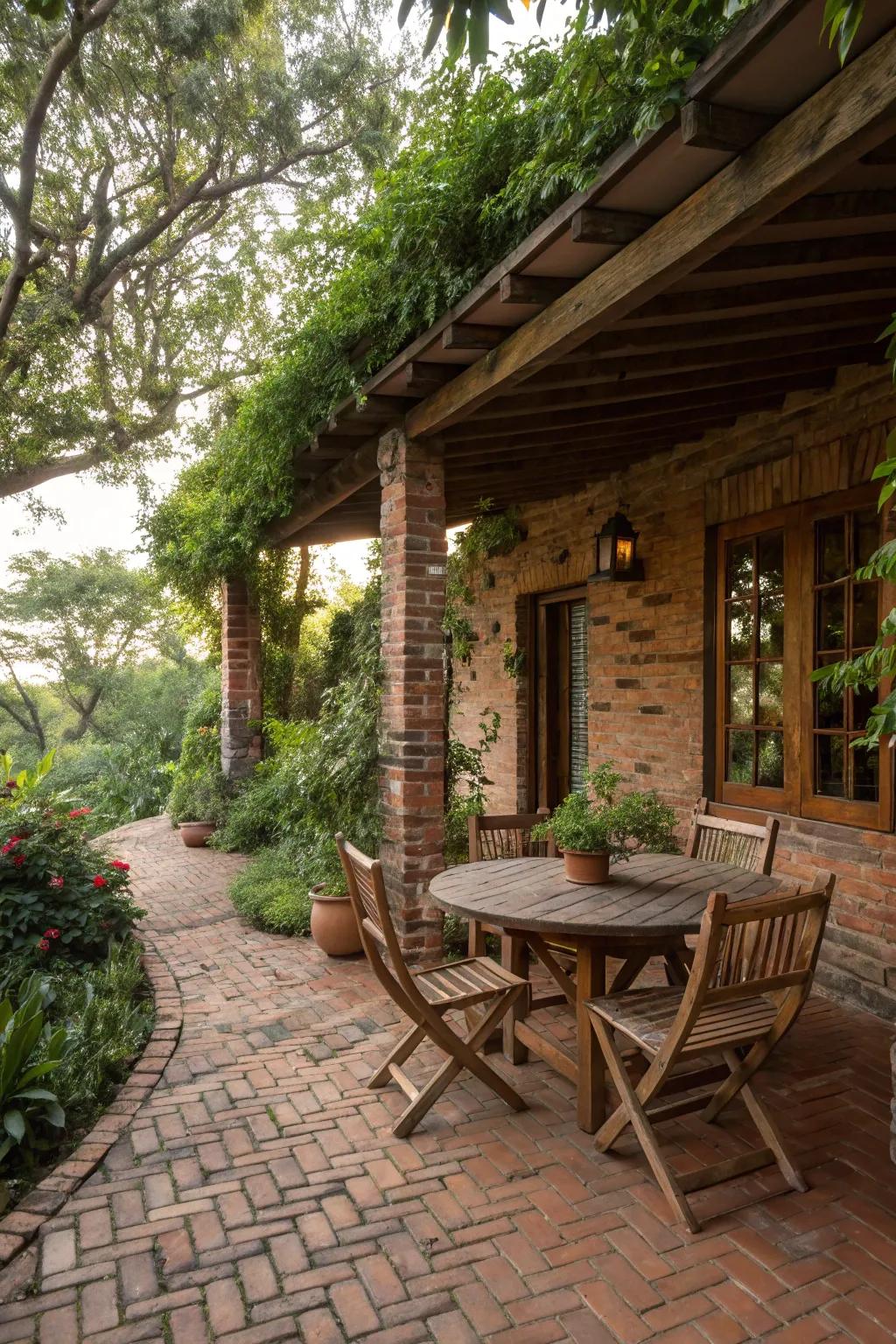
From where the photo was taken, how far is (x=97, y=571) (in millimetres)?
19297

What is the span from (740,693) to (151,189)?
9.90 meters

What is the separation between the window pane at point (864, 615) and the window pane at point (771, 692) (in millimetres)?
545

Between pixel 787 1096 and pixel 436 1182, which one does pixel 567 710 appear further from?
pixel 436 1182

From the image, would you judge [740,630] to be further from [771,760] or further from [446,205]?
[446,205]

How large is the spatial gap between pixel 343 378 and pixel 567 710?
3804 mm

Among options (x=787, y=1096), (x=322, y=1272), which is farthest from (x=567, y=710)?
(x=322, y=1272)

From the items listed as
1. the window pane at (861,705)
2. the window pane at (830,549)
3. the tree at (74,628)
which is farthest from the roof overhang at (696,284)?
the tree at (74,628)

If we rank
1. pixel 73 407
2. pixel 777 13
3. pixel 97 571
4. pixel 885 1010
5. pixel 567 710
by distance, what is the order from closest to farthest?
pixel 777 13 < pixel 885 1010 < pixel 567 710 < pixel 73 407 < pixel 97 571

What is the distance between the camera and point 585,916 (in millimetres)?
2811

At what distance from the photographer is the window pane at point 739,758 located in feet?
16.1

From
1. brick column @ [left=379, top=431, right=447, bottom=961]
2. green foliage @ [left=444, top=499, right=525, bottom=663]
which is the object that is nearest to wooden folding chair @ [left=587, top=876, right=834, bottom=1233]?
brick column @ [left=379, top=431, right=447, bottom=961]

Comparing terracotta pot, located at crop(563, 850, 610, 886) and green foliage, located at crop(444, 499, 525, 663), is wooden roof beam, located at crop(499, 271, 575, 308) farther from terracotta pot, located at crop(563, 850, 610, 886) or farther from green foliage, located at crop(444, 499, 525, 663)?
green foliage, located at crop(444, 499, 525, 663)

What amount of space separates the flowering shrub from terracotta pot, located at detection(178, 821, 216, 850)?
345 cm

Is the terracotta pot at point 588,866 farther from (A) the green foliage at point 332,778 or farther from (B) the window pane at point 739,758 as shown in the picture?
(B) the window pane at point 739,758
